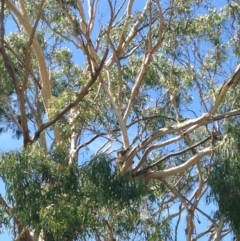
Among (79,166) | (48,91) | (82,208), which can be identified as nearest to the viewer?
(82,208)

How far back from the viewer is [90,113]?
35.9ft

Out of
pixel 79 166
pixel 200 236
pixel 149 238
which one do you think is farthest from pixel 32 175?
pixel 200 236

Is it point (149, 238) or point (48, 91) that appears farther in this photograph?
point (48, 91)

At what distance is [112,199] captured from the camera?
8742 mm

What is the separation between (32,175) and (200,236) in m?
3.63

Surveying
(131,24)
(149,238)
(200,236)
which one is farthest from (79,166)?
(131,24)

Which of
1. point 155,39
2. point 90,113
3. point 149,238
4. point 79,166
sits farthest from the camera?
point 155,39

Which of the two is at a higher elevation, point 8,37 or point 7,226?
point 8,37

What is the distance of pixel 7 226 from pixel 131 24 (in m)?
4.41

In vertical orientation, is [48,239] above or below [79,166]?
below

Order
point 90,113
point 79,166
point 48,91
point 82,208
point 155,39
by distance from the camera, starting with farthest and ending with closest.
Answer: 1. point 48,91
2. point 155,39
3. point 90,113
4. point 79,166
5. point 82,208

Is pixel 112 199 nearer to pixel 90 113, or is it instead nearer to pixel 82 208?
pixel 82 208

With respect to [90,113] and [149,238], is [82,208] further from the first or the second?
[90,113]

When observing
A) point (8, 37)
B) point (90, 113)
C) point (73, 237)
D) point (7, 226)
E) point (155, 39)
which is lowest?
point (73, 237)
